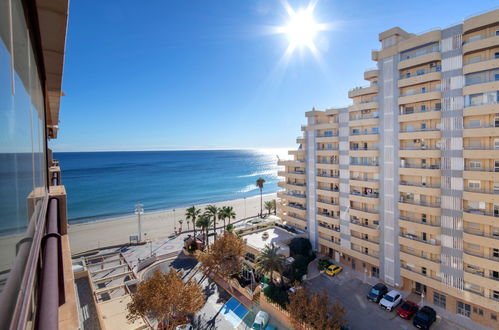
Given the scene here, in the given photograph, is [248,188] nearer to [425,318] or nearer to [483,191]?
[425,318]

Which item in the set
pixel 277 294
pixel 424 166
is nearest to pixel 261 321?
pixel 277 294

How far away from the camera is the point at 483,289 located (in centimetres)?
2186

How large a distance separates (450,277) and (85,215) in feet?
232

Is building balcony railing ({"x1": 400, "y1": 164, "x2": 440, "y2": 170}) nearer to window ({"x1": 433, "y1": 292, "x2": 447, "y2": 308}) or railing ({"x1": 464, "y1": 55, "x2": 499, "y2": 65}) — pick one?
railing ({"x1": 464, "y1": 55, "x2": 499, "y2": 65})

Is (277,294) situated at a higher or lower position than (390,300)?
higher

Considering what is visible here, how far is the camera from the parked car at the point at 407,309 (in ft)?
75.4

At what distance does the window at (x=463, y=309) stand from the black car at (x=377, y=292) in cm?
570

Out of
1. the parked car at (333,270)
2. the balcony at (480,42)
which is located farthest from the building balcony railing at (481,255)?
the balcony at (480,42)

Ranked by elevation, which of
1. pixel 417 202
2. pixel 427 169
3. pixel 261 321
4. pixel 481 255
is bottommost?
pixel 261 321

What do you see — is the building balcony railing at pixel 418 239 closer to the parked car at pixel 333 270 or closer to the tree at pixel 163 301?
the parked car at pixel 333 270

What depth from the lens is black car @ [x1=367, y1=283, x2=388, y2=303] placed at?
25469 mm

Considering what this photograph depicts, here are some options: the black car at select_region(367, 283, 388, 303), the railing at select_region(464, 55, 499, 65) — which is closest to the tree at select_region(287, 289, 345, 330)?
the black car at select_region(367, 283, 388, 303)

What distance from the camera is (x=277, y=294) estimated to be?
24844 mm

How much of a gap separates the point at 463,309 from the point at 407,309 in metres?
4.71
